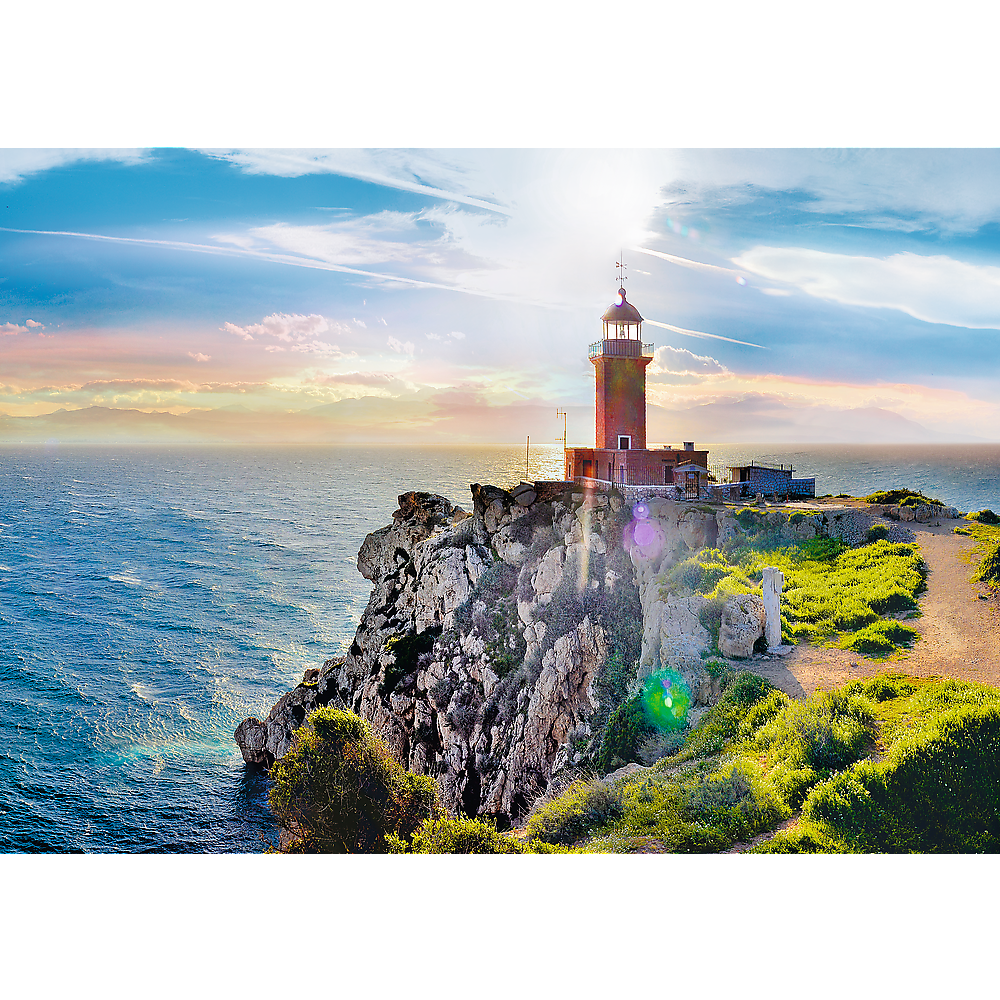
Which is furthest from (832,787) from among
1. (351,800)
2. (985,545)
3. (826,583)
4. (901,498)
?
(901,498)

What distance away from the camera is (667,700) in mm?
14625

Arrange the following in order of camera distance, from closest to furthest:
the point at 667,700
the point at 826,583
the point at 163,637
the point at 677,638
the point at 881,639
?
the point at 881,639 → the point at 667,700 → the point at 677,638 → the point at 826,583 → the point at 163,637

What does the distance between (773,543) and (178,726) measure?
2934cm

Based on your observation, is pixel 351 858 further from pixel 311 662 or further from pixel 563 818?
pixel 311 662

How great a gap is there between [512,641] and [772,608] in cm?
1180

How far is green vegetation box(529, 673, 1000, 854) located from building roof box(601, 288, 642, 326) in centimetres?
2218

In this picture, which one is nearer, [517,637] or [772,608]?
[772,608]

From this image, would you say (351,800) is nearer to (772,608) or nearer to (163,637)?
(772,608)

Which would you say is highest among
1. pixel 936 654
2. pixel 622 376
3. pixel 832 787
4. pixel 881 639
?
pixel 622 376

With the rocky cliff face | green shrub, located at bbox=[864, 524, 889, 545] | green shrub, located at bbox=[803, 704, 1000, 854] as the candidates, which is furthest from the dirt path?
green shrub, located at bbox=[864, 524, 889, 545]

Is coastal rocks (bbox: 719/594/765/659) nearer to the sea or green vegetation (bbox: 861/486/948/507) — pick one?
green vegetation (bbox: 861/486/948/507)

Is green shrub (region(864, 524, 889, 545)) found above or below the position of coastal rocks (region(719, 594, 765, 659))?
above

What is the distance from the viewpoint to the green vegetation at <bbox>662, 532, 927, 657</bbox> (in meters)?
14.8

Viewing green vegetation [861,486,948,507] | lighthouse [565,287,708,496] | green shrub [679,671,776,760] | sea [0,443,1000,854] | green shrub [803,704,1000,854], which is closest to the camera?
green shrub [803,704,1000,854]
